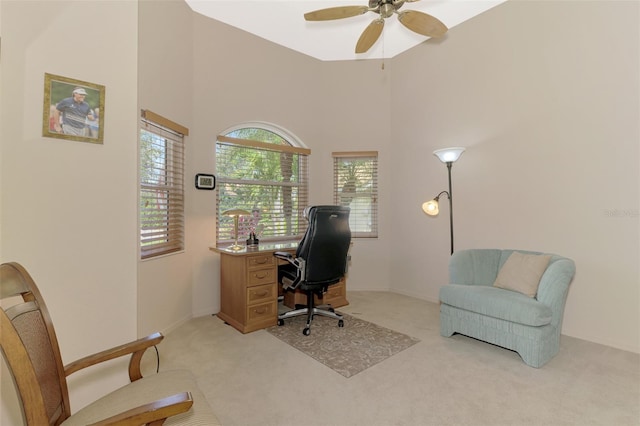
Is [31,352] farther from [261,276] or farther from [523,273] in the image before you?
[523,273]

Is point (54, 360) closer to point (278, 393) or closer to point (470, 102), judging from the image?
point (278, 393)

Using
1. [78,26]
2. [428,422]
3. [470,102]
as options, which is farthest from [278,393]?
[470,102]

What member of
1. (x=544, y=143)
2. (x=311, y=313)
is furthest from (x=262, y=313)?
(x=544, y=143)

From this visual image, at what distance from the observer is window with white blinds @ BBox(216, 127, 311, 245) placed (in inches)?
149

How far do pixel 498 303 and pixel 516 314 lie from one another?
14 centimetres

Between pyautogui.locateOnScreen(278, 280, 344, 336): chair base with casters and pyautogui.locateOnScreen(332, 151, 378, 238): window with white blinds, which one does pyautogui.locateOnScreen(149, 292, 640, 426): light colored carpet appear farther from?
pyautogui.locateOnScreen(332, 151, 378, 238): window with white blinds

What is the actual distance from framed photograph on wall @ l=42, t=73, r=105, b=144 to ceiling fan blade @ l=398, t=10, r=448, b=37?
88.2 inches

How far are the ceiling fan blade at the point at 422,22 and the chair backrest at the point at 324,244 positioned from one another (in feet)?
5.62

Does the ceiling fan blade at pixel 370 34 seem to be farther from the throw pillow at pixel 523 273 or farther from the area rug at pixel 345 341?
the area rug at pixel 345 341

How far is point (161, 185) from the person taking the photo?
121 inches

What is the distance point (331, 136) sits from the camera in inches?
183

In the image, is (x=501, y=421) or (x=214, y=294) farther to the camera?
(x=214, y=294)

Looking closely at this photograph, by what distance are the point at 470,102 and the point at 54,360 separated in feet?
13.9

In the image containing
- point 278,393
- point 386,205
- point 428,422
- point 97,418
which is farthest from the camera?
point 386,205
